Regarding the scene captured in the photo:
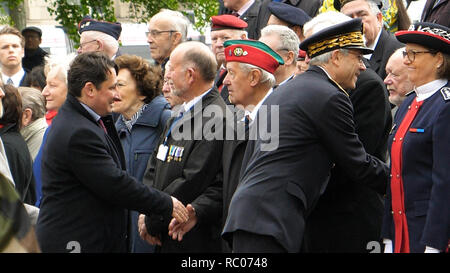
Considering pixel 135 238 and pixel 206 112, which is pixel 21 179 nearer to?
pixel 135 238

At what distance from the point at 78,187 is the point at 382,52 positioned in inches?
118

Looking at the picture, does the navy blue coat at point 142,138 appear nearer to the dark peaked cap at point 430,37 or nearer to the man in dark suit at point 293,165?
the man in dark suit at point 293,165

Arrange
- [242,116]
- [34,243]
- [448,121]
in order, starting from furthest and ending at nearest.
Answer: [242,116] → [448,121] → [34,243]

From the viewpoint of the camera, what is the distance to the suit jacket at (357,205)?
5281 mm

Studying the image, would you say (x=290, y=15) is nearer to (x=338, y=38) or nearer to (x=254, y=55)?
(x=254, y=55)

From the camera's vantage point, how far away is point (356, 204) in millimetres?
5289

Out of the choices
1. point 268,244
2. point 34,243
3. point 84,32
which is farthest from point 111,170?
point 84,32

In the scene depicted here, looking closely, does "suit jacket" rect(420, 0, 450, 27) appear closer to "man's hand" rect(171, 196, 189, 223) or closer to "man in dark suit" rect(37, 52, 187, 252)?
"man's hand" rect(171, 196, 189, 223)

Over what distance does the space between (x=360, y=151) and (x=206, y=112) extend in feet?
4.96

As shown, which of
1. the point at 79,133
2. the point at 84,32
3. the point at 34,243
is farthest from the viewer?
the point at 84,32

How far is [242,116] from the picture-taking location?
5773 millimetres

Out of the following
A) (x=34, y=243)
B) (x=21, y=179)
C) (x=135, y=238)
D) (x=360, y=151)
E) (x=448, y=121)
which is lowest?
(x=135, y=238)

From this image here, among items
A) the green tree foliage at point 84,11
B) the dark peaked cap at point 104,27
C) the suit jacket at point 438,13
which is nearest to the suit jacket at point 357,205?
the suit jacket at point 438,13

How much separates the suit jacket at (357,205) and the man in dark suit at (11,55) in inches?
225
